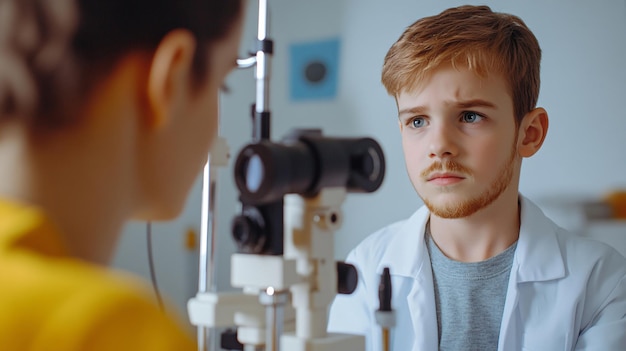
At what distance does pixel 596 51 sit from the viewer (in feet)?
4.73

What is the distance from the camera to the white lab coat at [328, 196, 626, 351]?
113 cm

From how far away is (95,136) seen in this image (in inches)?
16.5

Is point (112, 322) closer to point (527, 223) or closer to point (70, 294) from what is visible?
point (70, 294)

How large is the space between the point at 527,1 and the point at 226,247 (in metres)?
1.19

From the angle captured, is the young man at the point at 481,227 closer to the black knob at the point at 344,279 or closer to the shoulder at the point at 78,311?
the black knob at the point at 344,279

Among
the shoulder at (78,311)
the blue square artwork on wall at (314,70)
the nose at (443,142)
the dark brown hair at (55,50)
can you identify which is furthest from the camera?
the blue square artwork on wall at (314,70)

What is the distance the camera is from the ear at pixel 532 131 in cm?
125

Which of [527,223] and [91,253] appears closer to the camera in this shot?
[91,253]

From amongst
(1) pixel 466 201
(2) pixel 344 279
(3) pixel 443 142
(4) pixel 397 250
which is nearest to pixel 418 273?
(4) pixel 397 250

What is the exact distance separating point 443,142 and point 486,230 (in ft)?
0.75

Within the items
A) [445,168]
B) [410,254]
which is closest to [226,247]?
[410,254]

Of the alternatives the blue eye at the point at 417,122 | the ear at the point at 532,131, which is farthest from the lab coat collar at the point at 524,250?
the blue eye at the point at 417,122

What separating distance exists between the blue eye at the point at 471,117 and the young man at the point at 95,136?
754 millimetres

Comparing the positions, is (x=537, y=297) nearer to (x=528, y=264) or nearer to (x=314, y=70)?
(x=528, y=264)
